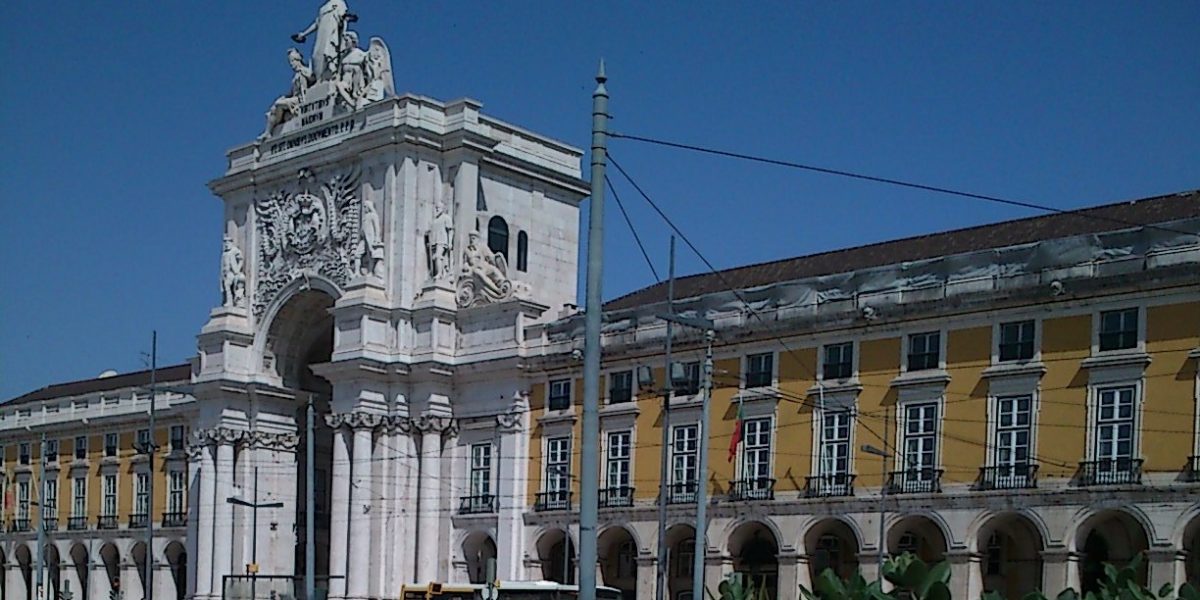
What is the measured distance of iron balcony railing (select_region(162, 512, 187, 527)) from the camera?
7406 centimetres

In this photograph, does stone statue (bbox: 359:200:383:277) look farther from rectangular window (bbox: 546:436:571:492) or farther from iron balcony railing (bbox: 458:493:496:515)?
rectangular window (bbox: 546:436:571:492)

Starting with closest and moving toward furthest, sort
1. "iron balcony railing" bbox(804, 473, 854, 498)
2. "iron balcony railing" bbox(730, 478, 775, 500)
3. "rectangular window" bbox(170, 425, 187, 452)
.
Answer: "iron balcony railing" bbox(804, 473, 854, 498)
"iron balcony railing" bbox(730, 478, 775, 500)
"rectangular window" bbox(170, 425, 187, 452)

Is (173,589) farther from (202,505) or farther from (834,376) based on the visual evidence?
(834,376)

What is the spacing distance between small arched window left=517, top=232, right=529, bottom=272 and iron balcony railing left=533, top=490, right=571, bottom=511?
36.9 feet

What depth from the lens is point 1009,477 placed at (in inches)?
1742

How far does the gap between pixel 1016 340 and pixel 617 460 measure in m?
15.4

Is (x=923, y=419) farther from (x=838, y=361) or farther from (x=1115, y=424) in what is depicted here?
(x=1115, y=424)

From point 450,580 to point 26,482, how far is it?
36.2 meters

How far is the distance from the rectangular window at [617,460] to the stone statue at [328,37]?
20.1 m

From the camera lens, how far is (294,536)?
2653 inches

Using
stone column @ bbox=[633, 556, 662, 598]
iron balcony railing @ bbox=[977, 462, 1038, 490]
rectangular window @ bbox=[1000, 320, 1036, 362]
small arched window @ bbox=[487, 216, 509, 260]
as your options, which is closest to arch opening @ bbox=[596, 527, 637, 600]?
stone column @ bbox=[633, 556, 662, 598]

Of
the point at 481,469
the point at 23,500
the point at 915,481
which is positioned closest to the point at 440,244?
the point at 481,469

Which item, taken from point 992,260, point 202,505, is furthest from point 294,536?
point 992,260

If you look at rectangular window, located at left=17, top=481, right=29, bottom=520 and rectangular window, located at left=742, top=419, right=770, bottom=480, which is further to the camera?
rectangular window, located at left=17, top=481, right=29, bottom=520
